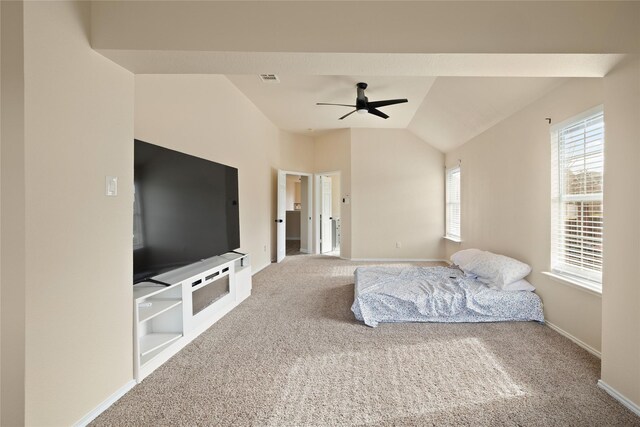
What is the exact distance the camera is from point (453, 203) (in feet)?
19.4

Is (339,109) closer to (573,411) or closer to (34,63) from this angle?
(34,63)

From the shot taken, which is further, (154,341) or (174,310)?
(174,310)

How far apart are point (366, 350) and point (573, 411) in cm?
126

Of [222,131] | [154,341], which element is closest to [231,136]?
[222,131]

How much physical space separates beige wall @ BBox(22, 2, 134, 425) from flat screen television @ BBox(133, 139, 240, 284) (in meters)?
0.20

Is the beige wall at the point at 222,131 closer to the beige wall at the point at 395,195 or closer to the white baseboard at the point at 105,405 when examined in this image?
Result: the white baseboard at the point at 105,405

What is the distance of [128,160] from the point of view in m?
1.86

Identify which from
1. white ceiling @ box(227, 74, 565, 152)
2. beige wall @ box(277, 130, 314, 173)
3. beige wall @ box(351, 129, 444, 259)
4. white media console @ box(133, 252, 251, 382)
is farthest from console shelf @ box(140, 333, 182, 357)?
beige wall @ box(277, 130, 314, 173)

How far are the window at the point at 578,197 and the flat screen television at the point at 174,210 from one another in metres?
3.35

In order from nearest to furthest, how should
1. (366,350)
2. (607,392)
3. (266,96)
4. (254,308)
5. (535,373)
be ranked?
(607,392) → (535,373) → (366,350) → (254,308) → (266,96)

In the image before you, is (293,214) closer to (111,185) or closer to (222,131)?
(222,131)

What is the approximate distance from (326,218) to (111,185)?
597 cm

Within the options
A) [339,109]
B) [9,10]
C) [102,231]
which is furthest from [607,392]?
[339,109]

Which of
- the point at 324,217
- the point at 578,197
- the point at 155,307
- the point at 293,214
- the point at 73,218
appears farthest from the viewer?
the point at 293,214
